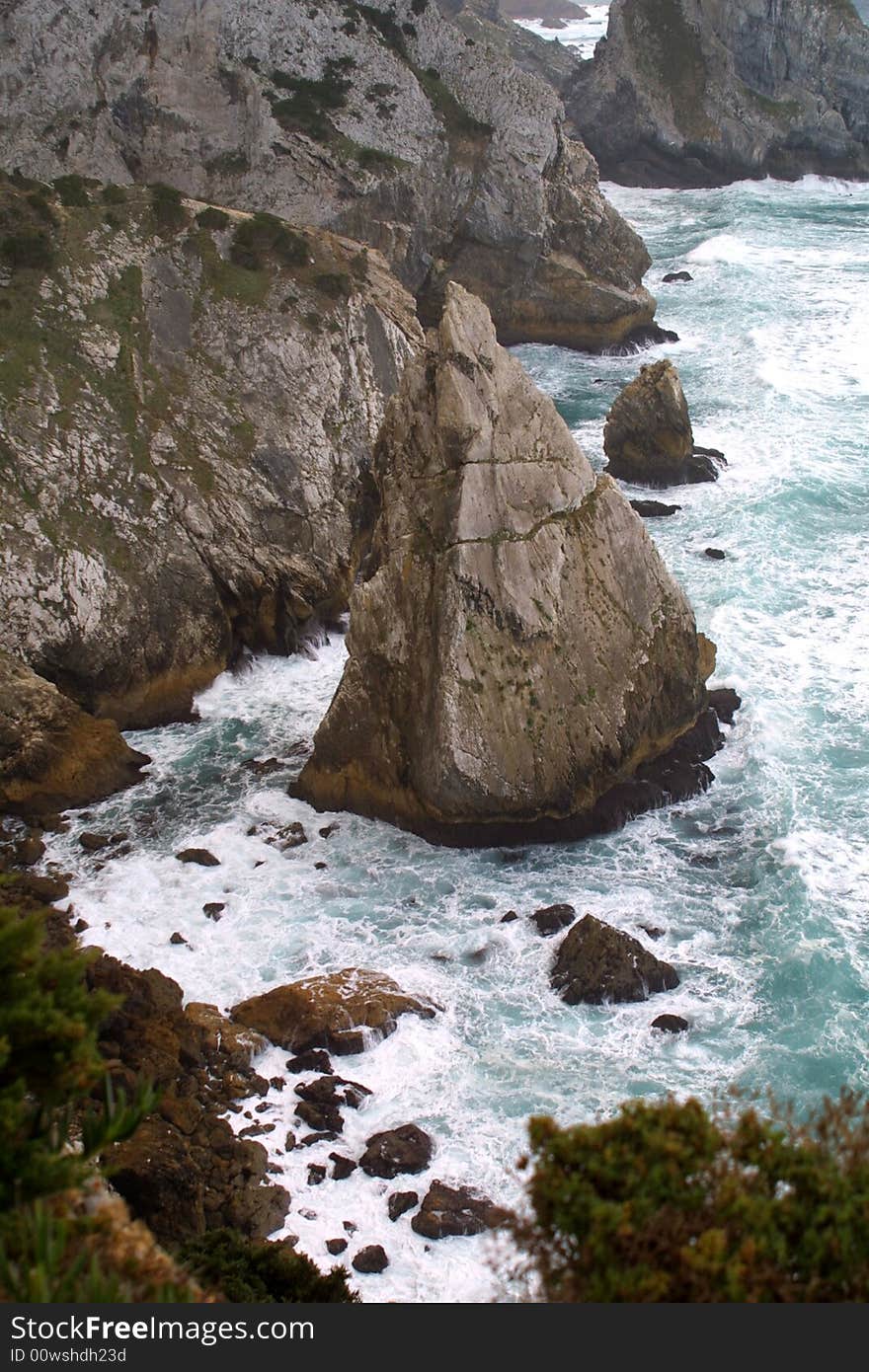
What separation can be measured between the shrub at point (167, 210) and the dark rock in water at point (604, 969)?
30.4 meters

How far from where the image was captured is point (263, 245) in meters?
45.6

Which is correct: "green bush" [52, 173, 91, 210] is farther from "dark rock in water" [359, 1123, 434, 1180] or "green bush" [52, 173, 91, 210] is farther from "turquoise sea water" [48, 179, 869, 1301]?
"dark rock in water" [359, 1123, 434, 1180]

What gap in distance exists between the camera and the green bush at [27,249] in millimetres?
40250

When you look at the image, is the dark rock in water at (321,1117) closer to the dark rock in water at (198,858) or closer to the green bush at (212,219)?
the dark rock in water at (198,858)

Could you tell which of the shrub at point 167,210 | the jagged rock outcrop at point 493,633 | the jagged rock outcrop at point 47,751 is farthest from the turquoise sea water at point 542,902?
the shrub at point 167,210

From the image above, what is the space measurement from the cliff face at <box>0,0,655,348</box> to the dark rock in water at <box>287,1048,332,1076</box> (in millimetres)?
40196

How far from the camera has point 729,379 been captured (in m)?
57.1

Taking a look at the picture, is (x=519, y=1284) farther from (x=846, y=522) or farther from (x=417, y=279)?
(x=417, y=279)

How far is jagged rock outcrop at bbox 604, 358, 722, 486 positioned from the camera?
46.3 metres

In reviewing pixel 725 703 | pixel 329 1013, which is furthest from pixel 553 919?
pixel 725 703

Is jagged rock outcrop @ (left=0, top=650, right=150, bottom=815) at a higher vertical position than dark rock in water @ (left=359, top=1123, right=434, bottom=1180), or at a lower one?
higher

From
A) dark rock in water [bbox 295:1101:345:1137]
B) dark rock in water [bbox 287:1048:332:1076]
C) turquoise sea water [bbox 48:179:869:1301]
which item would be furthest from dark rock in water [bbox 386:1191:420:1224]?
dark rock in water [bbox 287:1048:332:1076]

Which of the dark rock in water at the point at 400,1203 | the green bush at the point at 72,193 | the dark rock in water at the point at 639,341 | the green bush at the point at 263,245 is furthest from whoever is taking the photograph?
the dark rock in water at the point at 639,341

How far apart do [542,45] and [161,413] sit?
101482mm
